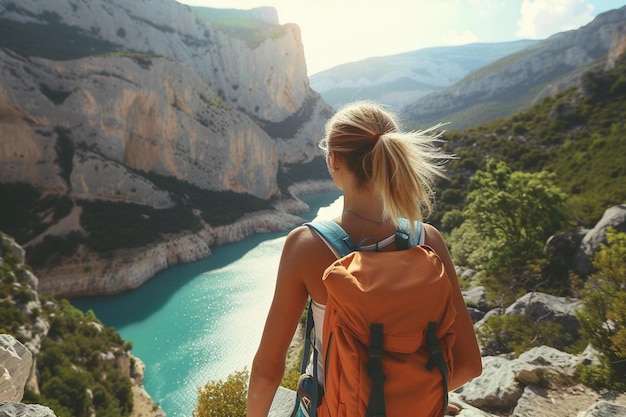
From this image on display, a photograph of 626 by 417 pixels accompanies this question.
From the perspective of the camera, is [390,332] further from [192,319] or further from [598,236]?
[192,319]

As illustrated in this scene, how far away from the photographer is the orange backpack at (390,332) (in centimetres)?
104

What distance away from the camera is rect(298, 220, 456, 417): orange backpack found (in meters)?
1.04

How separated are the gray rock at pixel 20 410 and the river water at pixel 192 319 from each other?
12.3 meters

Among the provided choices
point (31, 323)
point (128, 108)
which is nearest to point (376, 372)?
point (31, 323)

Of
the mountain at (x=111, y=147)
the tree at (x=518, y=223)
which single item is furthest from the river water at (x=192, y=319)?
the tree at (x=518, y=223)

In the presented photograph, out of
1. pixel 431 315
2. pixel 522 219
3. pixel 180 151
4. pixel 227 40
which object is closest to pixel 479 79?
pixel 227 40

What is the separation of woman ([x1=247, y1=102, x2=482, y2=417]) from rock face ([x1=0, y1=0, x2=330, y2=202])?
3294 cm

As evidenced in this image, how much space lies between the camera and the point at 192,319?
21609 mm

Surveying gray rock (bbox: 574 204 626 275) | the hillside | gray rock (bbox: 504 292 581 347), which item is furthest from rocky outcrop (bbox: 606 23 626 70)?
gray rock (bbox: 504 292 581 347)

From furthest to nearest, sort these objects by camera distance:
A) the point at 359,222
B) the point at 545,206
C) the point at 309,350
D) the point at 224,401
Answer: the point at 545,206 < the point at 224,401 < the point at 309,350 < the point at 359,222

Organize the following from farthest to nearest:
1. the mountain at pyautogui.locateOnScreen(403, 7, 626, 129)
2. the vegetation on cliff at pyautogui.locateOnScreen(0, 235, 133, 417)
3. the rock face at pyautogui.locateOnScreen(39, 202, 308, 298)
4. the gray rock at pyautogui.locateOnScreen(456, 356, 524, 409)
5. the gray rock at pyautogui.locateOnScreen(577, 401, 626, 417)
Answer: the mountain at pyautogui.locateOnScreen(403, 7, 626, 129)
the rock face at pyautogui.locateOnScreen(39, 202, 308, 298)
the vegetation on cliff at pyautogui.locateOnScreen(0, 235, 133, 417)
the gray rock at pyautogui.locateOnScreen(456, 356, 524, 409)
the gray rock at pyautogui.locateOnScreen(577, 401, 626, 417)

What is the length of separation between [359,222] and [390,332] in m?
0.45

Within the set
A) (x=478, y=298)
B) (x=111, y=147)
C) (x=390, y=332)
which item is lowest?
(x=478, y=298)

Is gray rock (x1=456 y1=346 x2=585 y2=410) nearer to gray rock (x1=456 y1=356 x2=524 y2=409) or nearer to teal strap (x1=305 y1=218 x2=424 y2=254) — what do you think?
gray rock (x1=456 y1=356 x2=524 y2=409)
